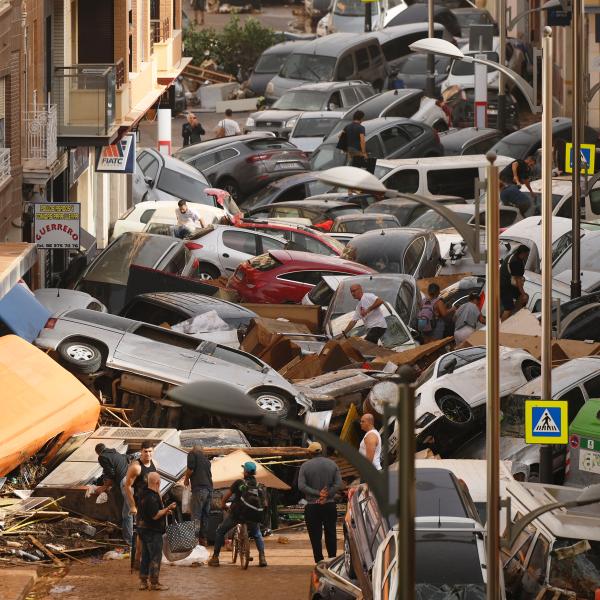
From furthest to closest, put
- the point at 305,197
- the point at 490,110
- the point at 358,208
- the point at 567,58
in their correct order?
the point at 567,58
the point at 490,110
the point at 305,197
the point at 358,208

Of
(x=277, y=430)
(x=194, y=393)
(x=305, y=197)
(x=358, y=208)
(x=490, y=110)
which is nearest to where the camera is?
(x=194, y=393)

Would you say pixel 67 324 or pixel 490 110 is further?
pixel 490 110

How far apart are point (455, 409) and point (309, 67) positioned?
3388 cm

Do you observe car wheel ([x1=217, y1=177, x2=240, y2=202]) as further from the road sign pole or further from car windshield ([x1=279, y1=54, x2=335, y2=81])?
the road sign pole

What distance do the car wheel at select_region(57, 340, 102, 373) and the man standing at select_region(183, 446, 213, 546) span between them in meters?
4.32

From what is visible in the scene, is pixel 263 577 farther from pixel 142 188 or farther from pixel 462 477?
pixel 142 188

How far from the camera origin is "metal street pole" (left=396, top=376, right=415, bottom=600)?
930cm

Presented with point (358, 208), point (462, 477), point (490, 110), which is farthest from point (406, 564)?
point (490, 110)

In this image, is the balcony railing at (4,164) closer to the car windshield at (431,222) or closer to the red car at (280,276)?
the red car at (280,276)

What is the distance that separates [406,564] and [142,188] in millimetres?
31070

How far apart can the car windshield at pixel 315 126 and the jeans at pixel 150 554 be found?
96.0 ft

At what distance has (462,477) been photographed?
655 inches

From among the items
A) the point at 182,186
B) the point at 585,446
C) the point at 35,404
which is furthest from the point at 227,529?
the point at 182,186

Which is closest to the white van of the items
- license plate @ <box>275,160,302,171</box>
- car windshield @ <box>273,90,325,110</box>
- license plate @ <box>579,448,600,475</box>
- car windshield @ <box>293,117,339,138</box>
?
license plate @ <box>275,160,302,171</box>
